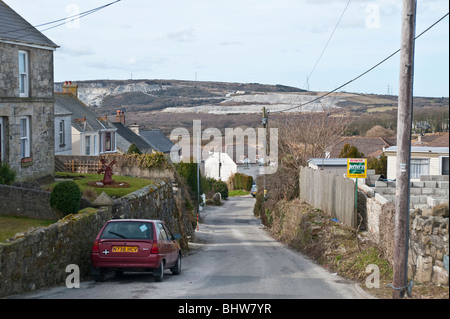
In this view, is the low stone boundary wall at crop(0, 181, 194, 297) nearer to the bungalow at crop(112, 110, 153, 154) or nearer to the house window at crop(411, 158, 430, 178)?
the house window at crop(411, 158, 430, 178)

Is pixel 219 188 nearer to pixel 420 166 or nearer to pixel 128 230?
pixel 420 166

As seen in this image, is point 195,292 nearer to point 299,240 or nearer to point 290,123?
point 299,240

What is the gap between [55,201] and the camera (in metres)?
16.0

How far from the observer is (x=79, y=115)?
4775 cm

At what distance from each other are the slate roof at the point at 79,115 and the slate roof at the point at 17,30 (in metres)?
20.9

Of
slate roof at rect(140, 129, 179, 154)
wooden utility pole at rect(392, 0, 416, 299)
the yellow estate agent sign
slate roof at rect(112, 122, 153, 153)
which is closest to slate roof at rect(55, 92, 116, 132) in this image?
slate roof at rect(112, 122, 153, 153)

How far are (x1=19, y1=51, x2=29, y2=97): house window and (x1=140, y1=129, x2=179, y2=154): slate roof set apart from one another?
41449 mm

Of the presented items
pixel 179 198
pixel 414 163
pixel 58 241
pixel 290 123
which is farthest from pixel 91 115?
pixel 58 241

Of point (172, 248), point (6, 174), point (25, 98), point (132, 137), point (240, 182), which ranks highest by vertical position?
point (25, 98)

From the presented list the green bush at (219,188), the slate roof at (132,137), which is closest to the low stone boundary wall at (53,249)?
the slate roof at (132,137)

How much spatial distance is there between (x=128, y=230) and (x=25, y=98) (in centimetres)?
1173

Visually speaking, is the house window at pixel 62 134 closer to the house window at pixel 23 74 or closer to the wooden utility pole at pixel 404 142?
the house window at pixel 23 74

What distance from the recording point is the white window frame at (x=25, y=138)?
2284 centimetres

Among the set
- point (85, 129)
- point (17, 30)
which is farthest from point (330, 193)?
point (85, 129)
